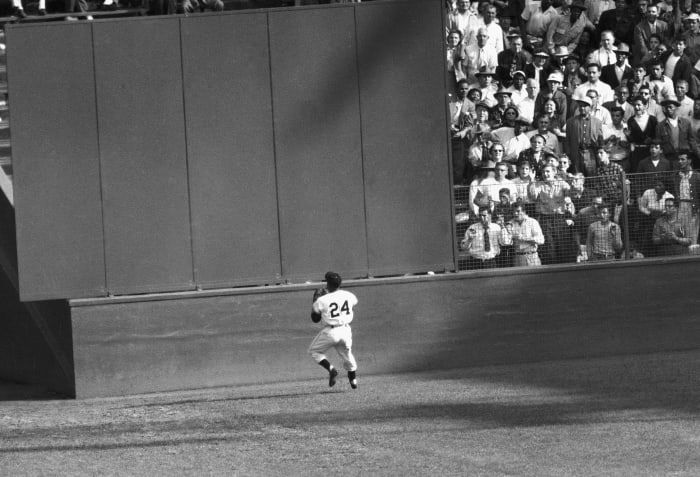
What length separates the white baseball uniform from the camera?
15.3 meters

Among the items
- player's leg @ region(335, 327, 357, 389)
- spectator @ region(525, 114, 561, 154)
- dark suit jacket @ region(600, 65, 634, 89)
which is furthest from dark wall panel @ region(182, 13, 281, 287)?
dark suit jacket @ region(600, 65, 634, 89)

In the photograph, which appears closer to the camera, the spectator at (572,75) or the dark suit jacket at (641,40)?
the spectator at (572,75)

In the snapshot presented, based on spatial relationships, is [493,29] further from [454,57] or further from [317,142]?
[317,142]

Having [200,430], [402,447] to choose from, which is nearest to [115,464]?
[200,430]

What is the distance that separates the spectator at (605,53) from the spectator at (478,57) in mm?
1612

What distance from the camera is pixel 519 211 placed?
54.9 ft

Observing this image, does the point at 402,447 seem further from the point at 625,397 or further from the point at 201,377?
the point at 201,377

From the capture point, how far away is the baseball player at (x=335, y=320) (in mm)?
15266

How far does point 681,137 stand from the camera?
1838 centimetres

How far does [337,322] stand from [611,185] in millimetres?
4575

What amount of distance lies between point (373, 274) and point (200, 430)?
14.5 ft

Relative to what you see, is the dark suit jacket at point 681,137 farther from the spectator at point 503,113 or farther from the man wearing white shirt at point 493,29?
the man wearing white shirt at point 493,29

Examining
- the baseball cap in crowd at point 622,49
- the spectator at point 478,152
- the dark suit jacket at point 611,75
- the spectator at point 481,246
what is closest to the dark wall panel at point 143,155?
the spectator at point 481,246

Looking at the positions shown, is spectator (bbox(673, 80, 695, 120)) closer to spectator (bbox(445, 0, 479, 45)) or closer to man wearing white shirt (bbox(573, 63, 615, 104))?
man wearing white shirt (bbox(573, 63, 615, 104))
